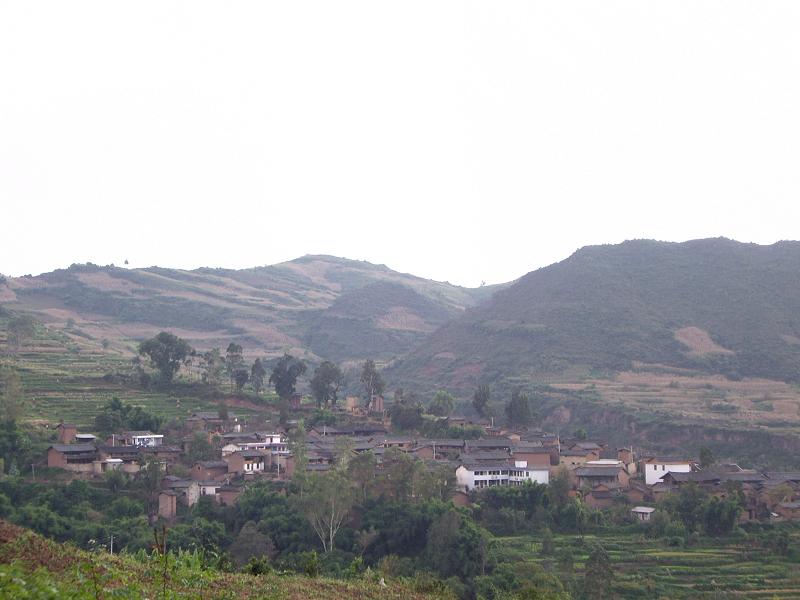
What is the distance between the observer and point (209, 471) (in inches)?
1594

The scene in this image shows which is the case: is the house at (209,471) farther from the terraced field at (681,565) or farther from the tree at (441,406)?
the tree at (441,406)

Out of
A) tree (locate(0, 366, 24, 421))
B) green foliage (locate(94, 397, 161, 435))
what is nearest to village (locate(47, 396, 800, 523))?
green foliage (locate(94, 397, 161, 435))

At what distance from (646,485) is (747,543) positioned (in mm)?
7469

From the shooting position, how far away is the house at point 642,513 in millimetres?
37616

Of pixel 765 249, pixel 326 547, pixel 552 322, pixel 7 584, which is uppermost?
pixel 765 249

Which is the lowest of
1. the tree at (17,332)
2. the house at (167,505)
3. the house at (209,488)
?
→ the house at (167,505)

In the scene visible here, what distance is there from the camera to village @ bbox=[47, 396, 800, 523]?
38.3 metres

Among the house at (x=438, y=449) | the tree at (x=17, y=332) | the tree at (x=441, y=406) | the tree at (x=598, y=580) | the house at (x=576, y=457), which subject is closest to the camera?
the tree at (x=598, y=580)

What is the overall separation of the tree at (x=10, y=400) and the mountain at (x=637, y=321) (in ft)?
135

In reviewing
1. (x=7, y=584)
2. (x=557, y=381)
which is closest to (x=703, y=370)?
(x=557, y=381)

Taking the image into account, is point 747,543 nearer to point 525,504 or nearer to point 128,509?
point 525,504

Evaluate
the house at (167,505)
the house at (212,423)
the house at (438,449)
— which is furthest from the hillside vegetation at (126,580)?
the house at (212,423)

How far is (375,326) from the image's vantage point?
385 ft

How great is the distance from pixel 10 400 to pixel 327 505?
1790 cm
